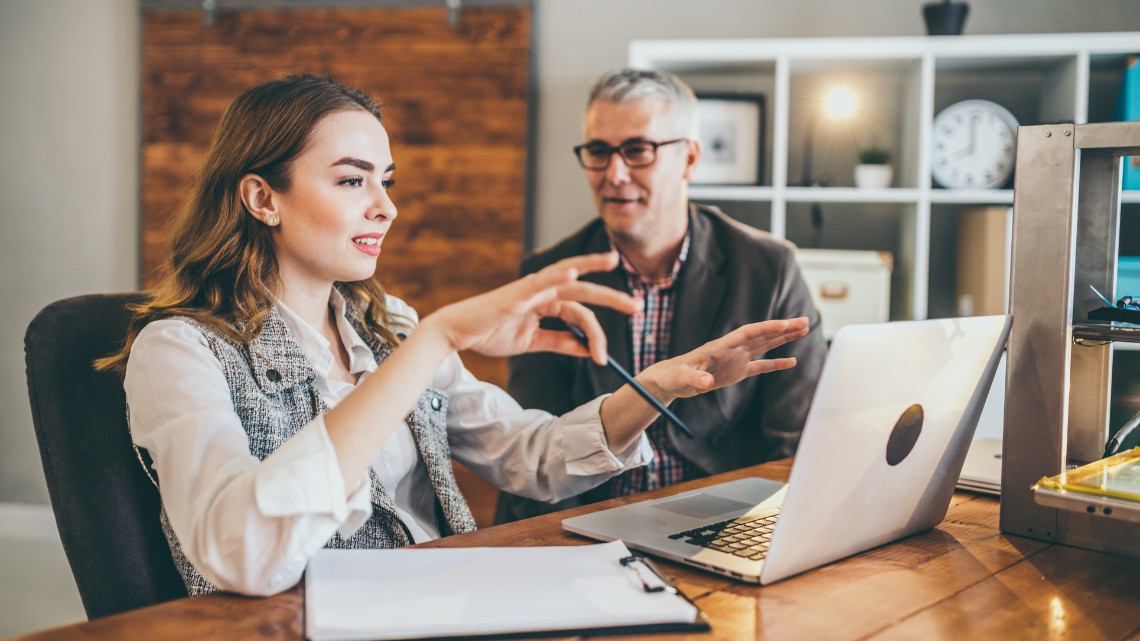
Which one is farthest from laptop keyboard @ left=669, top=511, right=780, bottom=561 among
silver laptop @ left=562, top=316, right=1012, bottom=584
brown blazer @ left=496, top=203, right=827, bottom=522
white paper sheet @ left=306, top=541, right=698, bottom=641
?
brown blazer @ left=496, top=203, right=827, bottom=522

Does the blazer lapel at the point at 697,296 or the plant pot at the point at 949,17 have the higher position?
the plant pot at the point at 949,17

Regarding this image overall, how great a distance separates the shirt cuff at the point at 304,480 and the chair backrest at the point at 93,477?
0.32 meters

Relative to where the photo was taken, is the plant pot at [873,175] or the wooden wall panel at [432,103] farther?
the wooden wall panel at [432,103]

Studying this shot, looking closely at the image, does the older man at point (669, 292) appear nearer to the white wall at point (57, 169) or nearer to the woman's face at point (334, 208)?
the woman's face at point (334, 208)

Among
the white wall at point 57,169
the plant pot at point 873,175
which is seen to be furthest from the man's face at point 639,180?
the white wall at point 57,169

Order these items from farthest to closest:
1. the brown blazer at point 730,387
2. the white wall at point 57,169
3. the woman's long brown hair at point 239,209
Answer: the white wall at point 57,169
the brown blazer at point 730,387
the woman's long brown hair at point 239,209

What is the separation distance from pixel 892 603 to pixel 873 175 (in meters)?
2.02

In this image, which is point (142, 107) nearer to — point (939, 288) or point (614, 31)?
point (614, 31)

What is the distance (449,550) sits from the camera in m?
0.89

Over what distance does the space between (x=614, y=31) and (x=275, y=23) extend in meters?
1.21

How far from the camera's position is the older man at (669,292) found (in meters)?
1.77

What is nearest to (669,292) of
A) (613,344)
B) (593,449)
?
(613,344)

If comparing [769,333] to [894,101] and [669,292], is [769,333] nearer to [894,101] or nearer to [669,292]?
[669,292]

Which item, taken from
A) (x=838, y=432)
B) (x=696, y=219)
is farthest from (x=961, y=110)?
(x=838, y=432)
